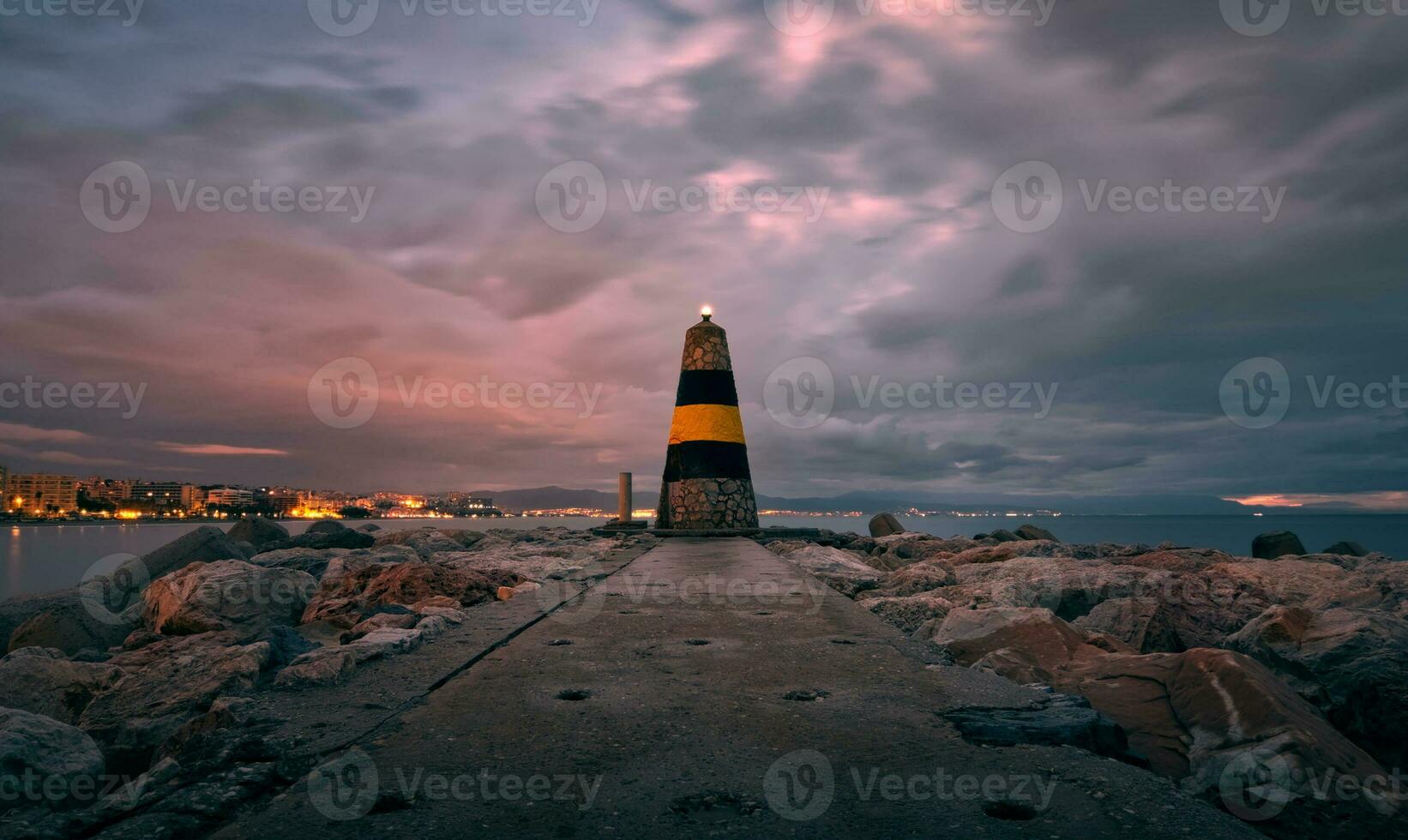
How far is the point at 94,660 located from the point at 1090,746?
6.13 m

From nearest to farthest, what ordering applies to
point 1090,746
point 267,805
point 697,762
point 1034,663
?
point 267,805 → point 697,762 → point 1090,746 → point 1034,663

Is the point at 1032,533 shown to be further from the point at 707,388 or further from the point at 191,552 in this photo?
the point at 191,552

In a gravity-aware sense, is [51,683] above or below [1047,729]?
below

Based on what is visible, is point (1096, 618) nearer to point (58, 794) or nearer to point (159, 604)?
point (58, 794)

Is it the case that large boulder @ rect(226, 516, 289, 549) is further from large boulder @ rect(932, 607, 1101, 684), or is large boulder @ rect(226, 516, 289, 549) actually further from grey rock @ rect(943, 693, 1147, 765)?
grey rock @ rect(943, 693, 1147, 765)

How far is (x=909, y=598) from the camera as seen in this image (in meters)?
5.37

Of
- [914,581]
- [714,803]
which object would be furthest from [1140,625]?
[714,803]

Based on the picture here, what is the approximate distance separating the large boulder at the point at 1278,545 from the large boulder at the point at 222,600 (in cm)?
1479

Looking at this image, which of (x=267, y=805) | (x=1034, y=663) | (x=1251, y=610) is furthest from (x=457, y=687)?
(x=1251, y=610)

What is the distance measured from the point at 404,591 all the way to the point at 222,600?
1221 millimetres

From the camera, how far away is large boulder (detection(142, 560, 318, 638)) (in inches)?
210

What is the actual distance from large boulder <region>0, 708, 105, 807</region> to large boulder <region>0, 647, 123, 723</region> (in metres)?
1.18

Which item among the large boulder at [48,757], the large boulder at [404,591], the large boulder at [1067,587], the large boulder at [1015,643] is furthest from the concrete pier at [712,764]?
the large boulder at [1067,587]

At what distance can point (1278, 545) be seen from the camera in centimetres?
1332
